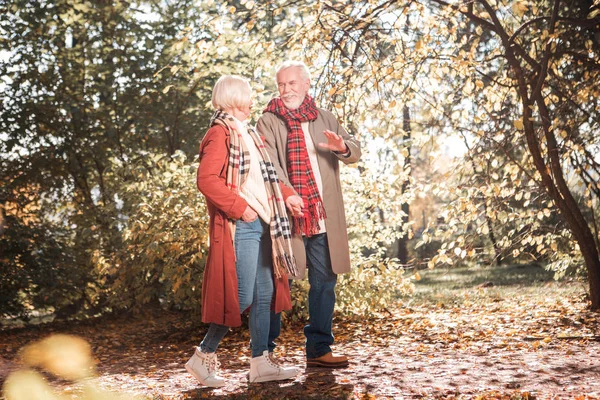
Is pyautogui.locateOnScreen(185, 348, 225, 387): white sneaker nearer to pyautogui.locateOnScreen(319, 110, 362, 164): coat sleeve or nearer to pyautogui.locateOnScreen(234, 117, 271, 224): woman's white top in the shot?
pyautogui.locateOnScreen(234, 117, 271, 224): woman's white top

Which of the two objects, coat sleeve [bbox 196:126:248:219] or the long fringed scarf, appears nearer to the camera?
coat sleeve [bbox 196:126:248:219]

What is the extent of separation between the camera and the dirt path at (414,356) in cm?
383

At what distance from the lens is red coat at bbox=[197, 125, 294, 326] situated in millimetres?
3771

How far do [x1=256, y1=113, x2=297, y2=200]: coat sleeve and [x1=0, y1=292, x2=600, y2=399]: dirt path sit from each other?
1.23 metres

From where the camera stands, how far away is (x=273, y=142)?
4.34 m

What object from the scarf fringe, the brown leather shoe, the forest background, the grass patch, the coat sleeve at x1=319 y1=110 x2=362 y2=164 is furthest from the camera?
the grass patch

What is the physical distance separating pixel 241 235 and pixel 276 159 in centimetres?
63

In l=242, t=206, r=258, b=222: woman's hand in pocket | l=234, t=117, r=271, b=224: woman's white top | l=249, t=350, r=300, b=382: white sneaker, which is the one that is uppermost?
l=234, t=117, r=271, b=224: woman's white top

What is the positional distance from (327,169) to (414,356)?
1664mm

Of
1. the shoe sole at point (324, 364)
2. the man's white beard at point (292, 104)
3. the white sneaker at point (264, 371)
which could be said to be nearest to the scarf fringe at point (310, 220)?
the man's white beard at point (292, 104)

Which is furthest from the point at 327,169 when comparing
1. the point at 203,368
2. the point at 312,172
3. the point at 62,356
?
the point at 62,356

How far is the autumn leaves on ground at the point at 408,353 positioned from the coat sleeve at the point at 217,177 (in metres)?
1.04

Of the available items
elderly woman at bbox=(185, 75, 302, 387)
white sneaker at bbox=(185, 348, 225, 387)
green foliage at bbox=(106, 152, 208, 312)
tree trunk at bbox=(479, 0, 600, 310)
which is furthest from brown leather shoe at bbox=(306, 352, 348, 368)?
tree trunk at bbox=(479, 0, 600, 310)

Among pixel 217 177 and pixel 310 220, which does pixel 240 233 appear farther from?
pixel 310 220
